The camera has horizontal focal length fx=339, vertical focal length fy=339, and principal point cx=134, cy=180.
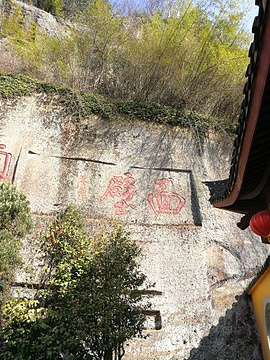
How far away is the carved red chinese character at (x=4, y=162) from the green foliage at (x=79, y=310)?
268 centimetres

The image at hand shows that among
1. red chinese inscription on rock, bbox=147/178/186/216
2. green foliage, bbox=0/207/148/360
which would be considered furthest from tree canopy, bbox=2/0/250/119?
green foliage, bbox=0/207/148/360

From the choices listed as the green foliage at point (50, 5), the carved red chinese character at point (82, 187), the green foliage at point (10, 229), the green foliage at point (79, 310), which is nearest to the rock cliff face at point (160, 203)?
the carved red chinese character at point (82, 187)

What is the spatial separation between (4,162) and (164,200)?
127 inches

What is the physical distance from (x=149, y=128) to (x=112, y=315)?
4.87 meters

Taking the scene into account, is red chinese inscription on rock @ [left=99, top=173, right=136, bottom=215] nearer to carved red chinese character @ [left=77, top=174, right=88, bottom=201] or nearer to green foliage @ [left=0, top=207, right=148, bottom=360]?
carved red chinese character @ [left=77, top=174, right=88, bottom=201]

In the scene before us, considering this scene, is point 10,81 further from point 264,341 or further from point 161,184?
point 264,341

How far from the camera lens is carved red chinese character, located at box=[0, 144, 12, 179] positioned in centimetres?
650

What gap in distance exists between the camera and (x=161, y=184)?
691 centimetres

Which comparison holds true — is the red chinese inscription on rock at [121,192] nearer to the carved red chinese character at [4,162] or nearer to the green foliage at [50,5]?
the carved red chinese character at [4,162]

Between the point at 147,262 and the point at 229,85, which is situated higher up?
the point at 229,85

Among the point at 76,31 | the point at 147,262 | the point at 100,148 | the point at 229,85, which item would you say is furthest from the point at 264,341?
the point at 76,31

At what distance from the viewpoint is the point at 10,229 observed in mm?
4758

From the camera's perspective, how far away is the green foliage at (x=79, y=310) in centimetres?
364

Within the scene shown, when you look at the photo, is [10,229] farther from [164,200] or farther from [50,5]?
[50,5]
